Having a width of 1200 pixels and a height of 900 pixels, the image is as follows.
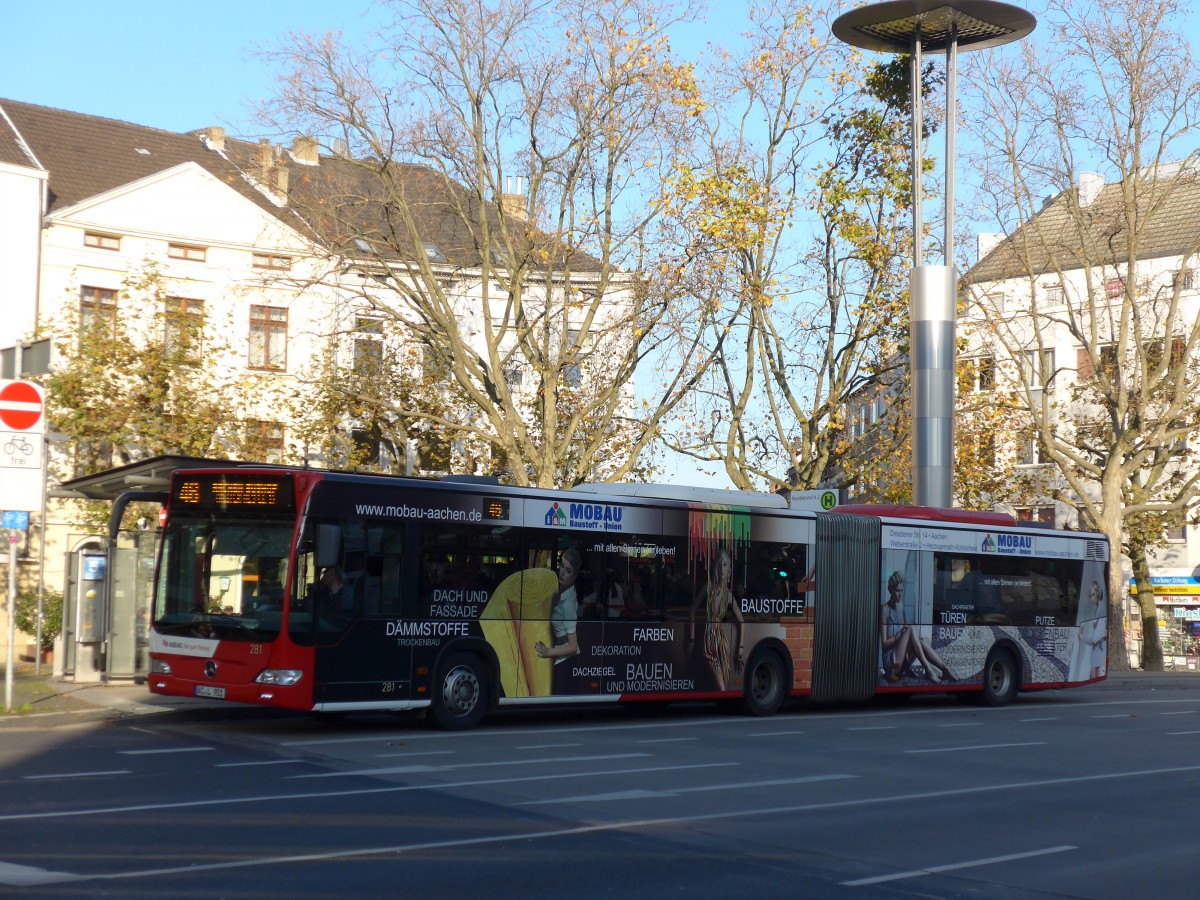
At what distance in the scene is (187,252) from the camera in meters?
43.0

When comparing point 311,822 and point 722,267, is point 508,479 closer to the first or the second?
point 722,267

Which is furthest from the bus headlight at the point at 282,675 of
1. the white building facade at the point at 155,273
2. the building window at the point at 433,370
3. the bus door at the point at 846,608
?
the building window at the point at 433,370

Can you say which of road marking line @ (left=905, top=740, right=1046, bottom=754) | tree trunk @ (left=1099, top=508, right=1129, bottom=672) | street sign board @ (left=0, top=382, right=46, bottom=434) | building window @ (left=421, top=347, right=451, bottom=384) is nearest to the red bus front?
street sign board @ (left=0, top=382, right=46, bottom=434)

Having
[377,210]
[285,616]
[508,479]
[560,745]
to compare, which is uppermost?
[377,210]

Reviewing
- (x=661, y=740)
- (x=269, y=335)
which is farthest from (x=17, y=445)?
(x=269, y=335)

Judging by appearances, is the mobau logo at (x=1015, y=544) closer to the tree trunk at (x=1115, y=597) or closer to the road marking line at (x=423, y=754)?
the tree trunk at (x=1115, y=597)

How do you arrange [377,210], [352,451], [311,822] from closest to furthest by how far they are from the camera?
1. [311,822]
2. [377,210]
3. [352,451]

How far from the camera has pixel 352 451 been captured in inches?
1547

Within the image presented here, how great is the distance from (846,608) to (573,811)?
12.9 meters

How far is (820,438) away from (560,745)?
18.2 meters

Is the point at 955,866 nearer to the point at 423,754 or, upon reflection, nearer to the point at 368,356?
the point at 423,754

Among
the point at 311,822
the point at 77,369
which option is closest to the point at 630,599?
the point at 311,822

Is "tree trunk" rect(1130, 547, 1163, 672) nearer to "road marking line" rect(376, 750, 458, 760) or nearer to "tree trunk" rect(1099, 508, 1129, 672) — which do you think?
"tree trunk" rect(1099, 508, 1129, 672)

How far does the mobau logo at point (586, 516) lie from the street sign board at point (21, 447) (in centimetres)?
602
